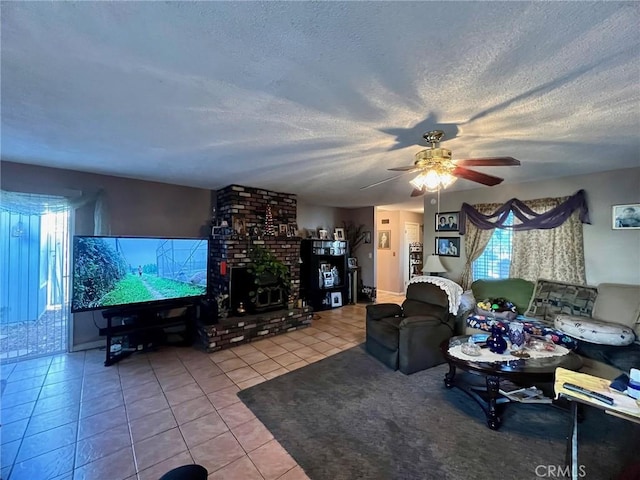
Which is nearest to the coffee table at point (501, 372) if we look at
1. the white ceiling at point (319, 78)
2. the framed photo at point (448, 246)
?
the white ceiling at point (319, 78)

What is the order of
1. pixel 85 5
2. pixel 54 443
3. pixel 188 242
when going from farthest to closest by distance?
pixel 188 242 < pixel 54 443 < pixel 85 5

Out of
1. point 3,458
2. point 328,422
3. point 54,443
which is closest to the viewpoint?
point 3,458

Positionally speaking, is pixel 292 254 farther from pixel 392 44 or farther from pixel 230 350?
pixel 392 44

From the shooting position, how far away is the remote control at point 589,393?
143 cm

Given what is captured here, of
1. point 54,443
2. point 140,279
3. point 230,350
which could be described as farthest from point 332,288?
point 54,443

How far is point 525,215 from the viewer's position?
3916 mm

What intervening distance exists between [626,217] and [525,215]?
3.20ft

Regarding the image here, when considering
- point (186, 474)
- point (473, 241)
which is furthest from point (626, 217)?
point (186, 474)

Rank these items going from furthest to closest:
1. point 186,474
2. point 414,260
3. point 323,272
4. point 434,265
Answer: point 414,260 < point 323,272 < point 434,265 < point 186,474

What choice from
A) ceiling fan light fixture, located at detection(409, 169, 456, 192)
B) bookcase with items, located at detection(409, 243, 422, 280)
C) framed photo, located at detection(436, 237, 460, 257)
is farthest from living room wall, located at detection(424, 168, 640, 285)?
bookcase with items, located at detection(409, 243, 422, 280)

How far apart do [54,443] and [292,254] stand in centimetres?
358

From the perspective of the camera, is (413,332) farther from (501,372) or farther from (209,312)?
(209,312)

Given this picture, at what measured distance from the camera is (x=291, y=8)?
1.03m

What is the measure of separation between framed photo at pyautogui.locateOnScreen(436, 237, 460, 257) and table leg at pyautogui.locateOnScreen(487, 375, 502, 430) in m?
2.80
